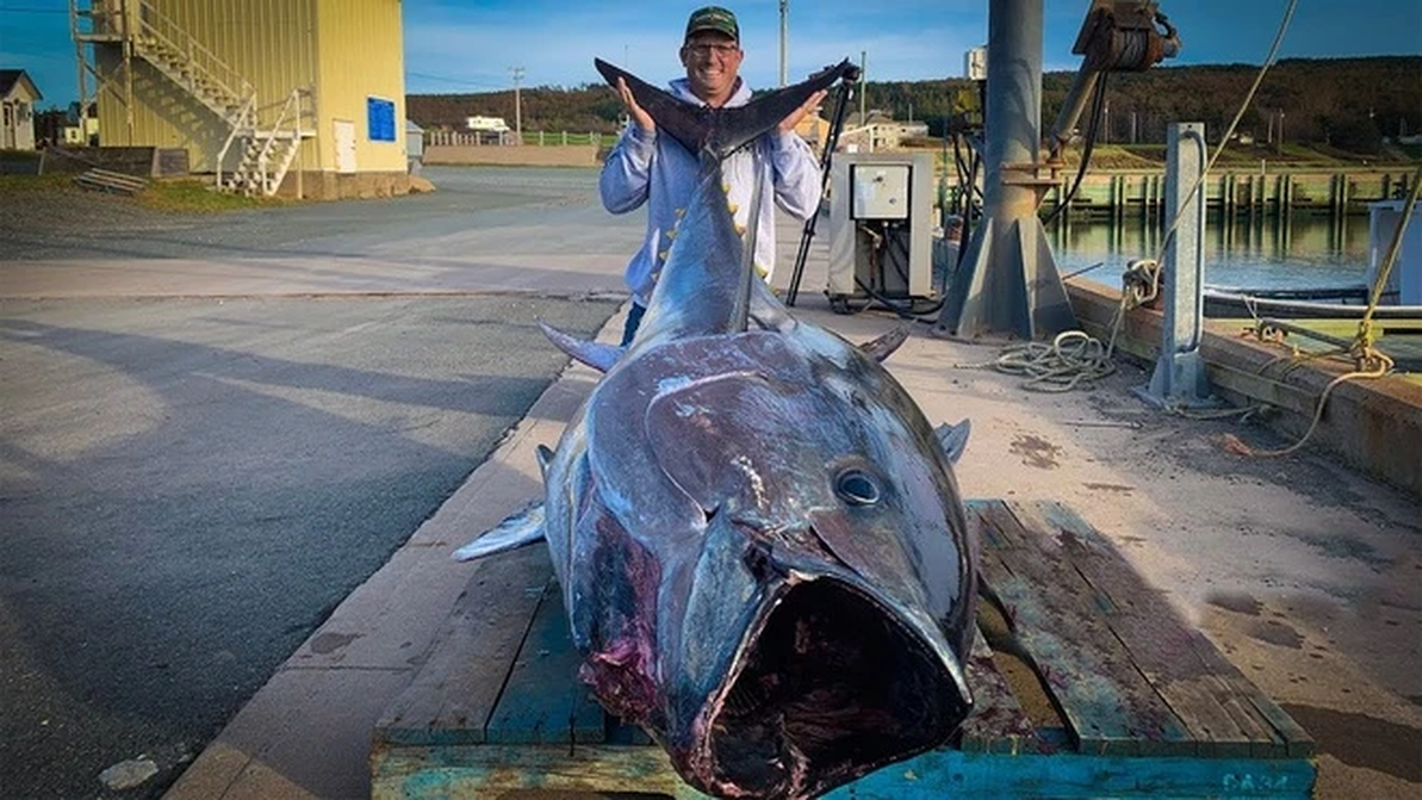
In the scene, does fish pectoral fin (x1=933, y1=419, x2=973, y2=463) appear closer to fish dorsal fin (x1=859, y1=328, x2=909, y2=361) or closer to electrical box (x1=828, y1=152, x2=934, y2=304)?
fish dorsal fin (x1=859, y1=328, x2=909, y2=361)

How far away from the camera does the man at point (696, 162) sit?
4500 millimetres

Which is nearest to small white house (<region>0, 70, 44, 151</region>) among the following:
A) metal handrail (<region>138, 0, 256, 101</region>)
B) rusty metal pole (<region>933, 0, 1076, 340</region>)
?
metal handrail (<region>138, 0, 256, 101</region>)

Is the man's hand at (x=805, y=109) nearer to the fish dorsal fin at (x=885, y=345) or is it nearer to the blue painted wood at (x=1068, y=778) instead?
the fish dorsal fin at (x=885, y=345)

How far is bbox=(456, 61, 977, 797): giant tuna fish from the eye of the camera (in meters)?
1.57

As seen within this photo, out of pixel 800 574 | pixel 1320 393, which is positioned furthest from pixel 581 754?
pixel 1320 393

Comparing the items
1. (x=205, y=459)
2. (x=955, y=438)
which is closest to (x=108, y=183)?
(x=205, y=459)

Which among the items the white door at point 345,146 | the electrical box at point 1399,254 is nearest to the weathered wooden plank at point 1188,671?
the electrical box at point 1399,254

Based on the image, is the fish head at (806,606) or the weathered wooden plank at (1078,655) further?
the weathered wooden plank at (1078,655)

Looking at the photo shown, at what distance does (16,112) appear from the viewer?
2243 inches

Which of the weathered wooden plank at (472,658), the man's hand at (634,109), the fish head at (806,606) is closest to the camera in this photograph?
the fish head at (806,606)

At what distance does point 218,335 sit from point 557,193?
33.3 meters

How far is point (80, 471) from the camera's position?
5809 mm

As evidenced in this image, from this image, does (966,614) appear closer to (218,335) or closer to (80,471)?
(80,471)

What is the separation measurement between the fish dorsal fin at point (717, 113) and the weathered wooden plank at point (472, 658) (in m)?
1.38
